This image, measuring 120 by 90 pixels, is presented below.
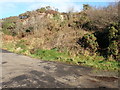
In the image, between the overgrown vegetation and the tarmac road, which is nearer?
the tarmac road

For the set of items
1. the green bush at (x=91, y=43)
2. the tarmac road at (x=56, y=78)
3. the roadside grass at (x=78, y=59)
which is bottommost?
the tarmac road at (x=56, y=78)

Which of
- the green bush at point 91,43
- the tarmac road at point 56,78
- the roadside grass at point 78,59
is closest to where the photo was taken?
the tarmac road at point 56,78

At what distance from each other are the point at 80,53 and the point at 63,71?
3826 millimetres

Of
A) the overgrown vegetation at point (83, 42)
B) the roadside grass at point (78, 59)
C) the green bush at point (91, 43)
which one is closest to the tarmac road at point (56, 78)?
the roadside grass at point (78, 59)

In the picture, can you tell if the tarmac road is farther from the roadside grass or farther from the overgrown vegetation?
the overgrown vegetation

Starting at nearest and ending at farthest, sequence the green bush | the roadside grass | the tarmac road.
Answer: the tarmac road < the roadside grass < the green bush

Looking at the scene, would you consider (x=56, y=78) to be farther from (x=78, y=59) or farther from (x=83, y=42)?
(x=83, y=42)

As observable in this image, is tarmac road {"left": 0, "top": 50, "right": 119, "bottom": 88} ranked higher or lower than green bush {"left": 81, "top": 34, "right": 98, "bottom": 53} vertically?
lower

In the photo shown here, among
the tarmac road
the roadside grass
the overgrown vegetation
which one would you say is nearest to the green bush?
the overgrown vegetation

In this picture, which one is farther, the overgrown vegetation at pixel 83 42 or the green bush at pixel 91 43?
the green bush at pixel 91 43

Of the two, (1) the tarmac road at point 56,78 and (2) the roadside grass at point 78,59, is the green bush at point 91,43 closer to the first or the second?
(2) the roadside grass at point 78,59

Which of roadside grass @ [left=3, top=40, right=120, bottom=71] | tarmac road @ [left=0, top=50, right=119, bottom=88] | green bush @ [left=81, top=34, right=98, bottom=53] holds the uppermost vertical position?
green bush @ [left=81, top=34, right=98, bottom=53]

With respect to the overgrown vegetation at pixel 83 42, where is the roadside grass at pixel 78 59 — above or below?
below

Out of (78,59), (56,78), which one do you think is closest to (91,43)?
(78,59)
